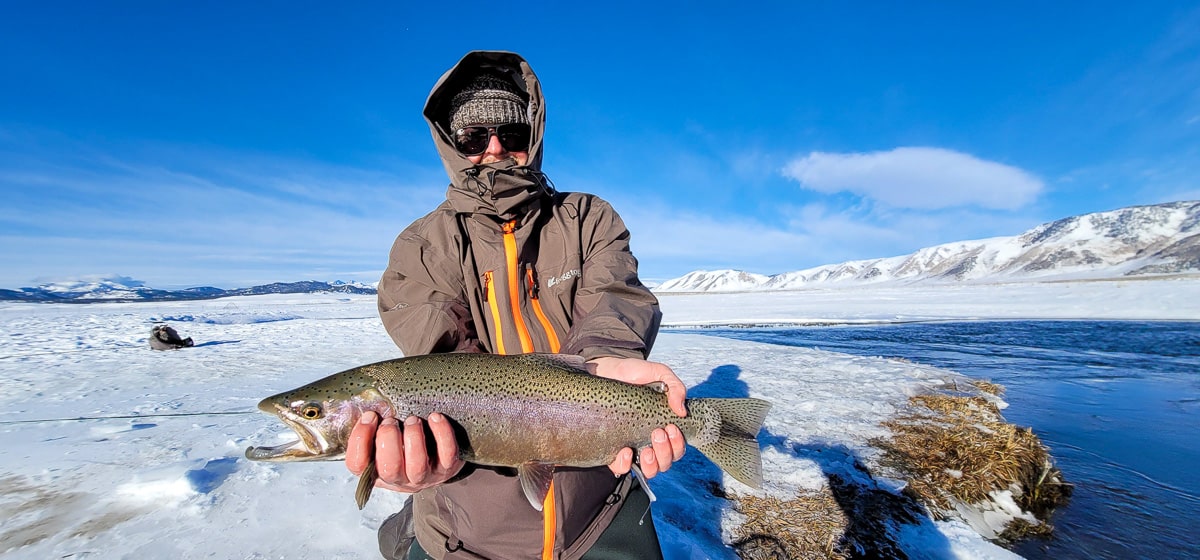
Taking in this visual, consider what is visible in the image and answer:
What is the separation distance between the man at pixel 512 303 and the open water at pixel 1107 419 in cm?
363

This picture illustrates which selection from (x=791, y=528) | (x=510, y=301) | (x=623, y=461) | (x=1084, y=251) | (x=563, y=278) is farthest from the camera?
(x=1084, y=251)

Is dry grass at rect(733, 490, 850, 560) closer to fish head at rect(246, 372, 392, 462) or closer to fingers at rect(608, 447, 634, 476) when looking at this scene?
fingers at rect(608, 447, 634, 476)

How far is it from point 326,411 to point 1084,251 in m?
180

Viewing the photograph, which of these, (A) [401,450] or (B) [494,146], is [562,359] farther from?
(B) [494,146]

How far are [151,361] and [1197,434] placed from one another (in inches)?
689

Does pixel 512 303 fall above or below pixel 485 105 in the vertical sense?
below

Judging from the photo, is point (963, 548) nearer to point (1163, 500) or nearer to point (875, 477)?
A: point (875, 477)

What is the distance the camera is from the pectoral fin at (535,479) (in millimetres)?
2324

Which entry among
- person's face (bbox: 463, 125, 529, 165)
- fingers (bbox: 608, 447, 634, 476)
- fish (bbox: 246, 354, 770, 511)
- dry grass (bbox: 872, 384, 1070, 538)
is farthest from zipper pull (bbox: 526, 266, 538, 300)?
dry grass (bbox: 872, 384, 1070, 538)

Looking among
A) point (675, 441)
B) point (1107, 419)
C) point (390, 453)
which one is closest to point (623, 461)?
point (675, 441)

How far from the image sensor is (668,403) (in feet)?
8.64

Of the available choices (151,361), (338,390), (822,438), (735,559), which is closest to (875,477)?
(822,438)

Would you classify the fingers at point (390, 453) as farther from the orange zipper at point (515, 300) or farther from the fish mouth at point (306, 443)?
the orange zipper at point (515, 300)

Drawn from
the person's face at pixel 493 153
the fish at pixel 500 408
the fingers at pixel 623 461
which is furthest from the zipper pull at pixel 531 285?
the fingers at pixel 623 461
